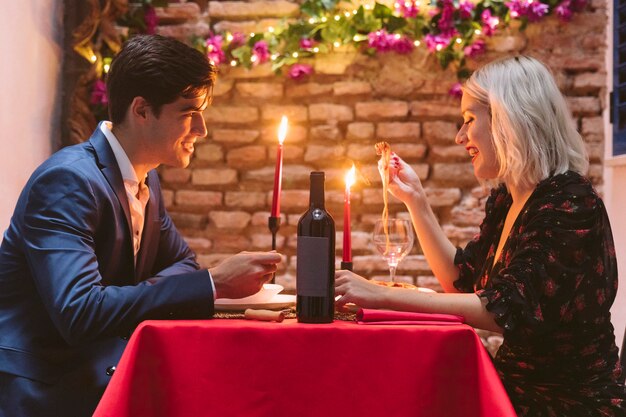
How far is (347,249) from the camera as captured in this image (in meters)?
1.50

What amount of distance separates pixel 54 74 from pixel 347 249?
2.19 metres

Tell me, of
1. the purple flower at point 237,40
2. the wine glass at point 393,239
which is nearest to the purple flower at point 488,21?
the purple flower at point 237,40

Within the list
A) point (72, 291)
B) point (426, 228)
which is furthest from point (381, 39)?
point (72, 291)

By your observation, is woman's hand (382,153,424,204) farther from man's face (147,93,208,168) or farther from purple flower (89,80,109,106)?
purple flower (89,80,109,106)

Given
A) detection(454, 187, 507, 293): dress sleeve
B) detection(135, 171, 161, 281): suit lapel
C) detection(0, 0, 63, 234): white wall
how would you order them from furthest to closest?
detection(0, 0, 63, 234): white wall < detection(454, 187, 507, 293): dress sleeve < detection(135, 171, 161, 281): suit lapel

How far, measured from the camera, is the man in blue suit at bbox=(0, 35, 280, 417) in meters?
1.25

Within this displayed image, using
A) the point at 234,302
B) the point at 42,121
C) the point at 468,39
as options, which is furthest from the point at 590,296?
the point at 42,121

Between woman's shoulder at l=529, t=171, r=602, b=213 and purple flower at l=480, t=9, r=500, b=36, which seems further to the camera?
purple flower at l=480, t=9, r=500, b=36

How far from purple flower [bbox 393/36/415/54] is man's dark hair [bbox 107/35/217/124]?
1580 millimetres

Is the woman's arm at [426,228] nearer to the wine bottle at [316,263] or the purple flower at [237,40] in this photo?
the wine bottle at [316,263]

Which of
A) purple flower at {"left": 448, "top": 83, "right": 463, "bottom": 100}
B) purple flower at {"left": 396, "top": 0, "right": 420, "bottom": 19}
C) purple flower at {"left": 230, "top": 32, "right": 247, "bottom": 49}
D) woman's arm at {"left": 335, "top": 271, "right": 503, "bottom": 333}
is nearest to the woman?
woman's arm at {"left": 335, "top": 271, "right": 503, "bottom": 333}

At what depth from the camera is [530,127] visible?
1.61 meters

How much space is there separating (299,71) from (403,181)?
4.19 feet

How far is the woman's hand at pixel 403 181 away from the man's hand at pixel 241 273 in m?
0.77
